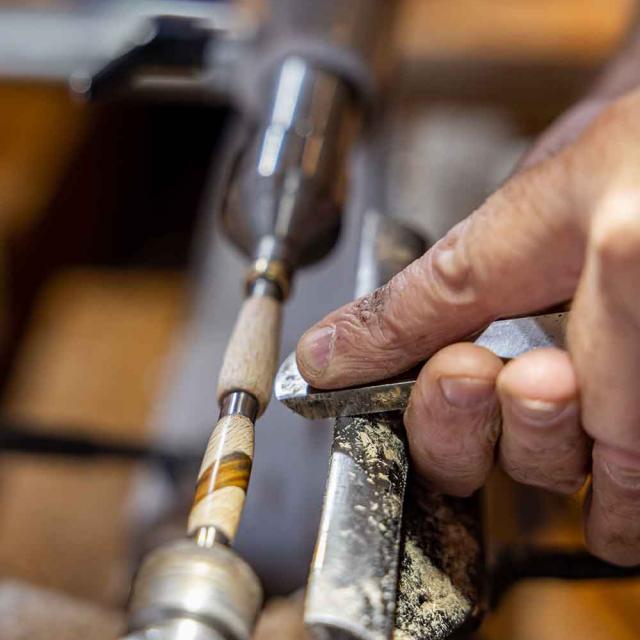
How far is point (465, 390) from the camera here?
1.35 feet

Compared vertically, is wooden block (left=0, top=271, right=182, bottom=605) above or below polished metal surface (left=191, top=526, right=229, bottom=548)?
above

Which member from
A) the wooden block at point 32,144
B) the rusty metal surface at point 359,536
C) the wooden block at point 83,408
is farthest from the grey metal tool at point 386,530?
the wooden block at point 32,144

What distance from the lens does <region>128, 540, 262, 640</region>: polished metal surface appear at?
335 millimetres

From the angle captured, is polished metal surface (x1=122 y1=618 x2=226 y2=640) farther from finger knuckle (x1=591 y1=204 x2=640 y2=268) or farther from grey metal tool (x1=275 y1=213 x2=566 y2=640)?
finger knuckle (x1=591 y1=204 x2=640 y2=268)

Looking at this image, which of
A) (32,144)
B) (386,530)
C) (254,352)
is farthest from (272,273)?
(32,144)

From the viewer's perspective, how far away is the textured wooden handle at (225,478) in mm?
378

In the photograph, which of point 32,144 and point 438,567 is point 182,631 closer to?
point 438,567

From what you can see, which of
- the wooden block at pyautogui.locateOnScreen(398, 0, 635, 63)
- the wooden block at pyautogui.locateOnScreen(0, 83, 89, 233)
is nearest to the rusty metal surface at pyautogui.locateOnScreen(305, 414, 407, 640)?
the wooden block at pyautogui.locateOnScreen(398, 0, 635, 63)

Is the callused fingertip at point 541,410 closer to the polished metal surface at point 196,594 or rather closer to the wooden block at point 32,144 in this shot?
the polished metal surface at point 196,594

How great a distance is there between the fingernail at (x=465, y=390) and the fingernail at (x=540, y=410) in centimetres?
2

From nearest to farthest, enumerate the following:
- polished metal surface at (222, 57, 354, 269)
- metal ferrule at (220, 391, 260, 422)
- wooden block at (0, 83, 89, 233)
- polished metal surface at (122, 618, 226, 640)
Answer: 1. polished metal surface at (122, 618, 226, 640)
2. metal ferrule at (220, 391, 260, 422)
3. polished metal surface at (222, 57, 354, 269)
4. wooden block at (0, 83, 89, 233)

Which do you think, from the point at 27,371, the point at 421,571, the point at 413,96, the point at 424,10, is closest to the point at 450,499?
the point at 421,571

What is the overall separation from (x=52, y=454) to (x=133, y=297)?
53 centimetres

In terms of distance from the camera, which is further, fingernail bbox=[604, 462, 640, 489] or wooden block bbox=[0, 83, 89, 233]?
wooden block bbox=[0, 83, 89, 233]
